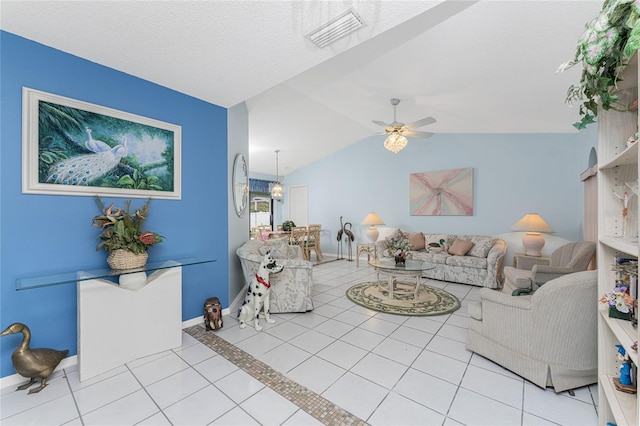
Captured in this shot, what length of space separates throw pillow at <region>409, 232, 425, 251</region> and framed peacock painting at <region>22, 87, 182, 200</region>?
439cm

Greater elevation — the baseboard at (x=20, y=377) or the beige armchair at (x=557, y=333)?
the beige armchair at (x=557, y=333)

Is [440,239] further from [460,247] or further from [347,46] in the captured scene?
[347,46]

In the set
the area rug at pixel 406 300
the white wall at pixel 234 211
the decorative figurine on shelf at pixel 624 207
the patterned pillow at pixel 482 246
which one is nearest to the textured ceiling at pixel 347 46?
the white wall at pixel 234 211

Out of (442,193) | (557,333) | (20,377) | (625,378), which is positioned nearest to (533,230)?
(442,193)

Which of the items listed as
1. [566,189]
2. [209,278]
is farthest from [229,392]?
[566,189]

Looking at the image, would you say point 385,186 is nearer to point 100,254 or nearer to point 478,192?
point 478,192

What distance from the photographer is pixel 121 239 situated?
220 cm

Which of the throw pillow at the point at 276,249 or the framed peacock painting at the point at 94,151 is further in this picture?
the throw pillow at the point at 276,249

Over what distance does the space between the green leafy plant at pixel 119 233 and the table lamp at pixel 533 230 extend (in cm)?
504

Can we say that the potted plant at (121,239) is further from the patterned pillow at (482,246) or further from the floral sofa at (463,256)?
the patterned pillow at (482,246)

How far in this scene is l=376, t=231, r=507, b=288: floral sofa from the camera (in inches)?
167

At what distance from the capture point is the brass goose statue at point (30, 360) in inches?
71.2

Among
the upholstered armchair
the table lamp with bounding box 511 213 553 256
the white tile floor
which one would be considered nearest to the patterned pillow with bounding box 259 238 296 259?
the white tile floor

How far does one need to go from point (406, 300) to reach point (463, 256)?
1.72 meters
